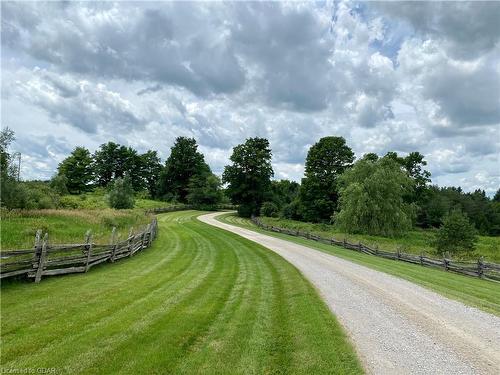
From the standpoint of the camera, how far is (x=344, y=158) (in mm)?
63875

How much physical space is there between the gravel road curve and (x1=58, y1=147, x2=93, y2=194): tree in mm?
93879

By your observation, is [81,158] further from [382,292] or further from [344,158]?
[382,292]

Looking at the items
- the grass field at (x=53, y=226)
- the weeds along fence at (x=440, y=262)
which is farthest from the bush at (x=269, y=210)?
the grass field at (x=53, y=226)

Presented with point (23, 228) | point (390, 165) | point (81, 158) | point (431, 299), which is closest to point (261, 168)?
point (390, 165)

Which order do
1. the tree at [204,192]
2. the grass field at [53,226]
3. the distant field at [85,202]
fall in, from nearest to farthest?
the grass field at [53,226] < the distant field at [85,202] < the tree at [204,192]

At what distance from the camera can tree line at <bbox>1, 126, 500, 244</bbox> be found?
4303 centimetres

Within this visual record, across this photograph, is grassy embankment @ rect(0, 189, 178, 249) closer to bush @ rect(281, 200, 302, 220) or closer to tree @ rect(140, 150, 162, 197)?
bush @ rect(281, 200, 302, 220)

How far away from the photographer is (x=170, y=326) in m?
8.20

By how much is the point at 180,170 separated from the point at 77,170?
26309 millimetres

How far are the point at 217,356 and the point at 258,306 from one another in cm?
376

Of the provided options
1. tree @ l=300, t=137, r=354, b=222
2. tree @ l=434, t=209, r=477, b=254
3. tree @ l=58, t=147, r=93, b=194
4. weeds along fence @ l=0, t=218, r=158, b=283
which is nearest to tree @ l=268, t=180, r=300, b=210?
tree @ l=300, t=137, r=354, b=222

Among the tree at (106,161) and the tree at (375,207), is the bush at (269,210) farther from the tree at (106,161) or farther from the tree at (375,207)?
the tree at (106,161)

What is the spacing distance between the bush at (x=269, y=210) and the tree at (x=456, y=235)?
44694 mm

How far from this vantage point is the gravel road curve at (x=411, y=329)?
6699 millimetres
